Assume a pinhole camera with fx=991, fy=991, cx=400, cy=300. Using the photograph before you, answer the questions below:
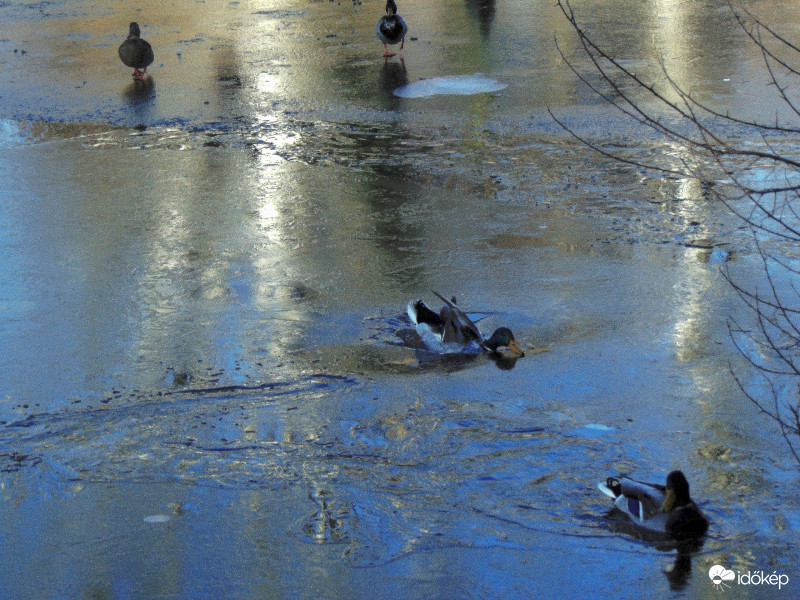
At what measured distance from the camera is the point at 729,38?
49.1 ft

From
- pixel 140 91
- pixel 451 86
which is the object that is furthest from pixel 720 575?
pixel 140 91

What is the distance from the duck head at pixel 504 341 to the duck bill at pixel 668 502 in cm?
183

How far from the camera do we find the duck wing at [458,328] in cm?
630

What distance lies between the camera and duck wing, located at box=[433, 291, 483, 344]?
20.7ft

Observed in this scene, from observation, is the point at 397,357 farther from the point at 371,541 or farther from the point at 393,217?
the point at 393,217

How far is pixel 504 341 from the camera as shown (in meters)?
6.12

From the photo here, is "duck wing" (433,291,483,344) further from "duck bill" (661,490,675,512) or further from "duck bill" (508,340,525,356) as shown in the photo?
"duck bill" (661,490,675,512)

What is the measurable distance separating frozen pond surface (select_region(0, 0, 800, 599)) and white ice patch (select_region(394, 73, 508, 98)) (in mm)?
288

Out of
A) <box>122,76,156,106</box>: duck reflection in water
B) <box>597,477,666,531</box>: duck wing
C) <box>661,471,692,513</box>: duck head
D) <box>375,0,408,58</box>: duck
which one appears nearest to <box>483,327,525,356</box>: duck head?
<box>597,477,666,531</box>: duck wing

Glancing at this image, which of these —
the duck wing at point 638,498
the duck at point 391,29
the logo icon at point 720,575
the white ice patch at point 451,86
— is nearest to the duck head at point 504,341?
the duck wing at point 638,498

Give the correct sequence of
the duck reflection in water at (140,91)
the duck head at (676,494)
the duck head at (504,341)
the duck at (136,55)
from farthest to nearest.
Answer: the duck at (136,55) → the duck reflection in water at (140,91) → the duck head at (504,341) → the duck head at (676,494)

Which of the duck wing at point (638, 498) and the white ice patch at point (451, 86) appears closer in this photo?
the duck wing at point (638, 498)

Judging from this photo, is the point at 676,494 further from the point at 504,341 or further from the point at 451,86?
the point at 451,86

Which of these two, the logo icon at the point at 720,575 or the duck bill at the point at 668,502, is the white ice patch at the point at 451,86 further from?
the logo icon at the point at 720,575
